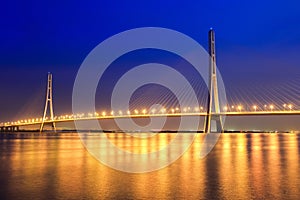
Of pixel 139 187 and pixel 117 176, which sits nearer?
pixel 139 187

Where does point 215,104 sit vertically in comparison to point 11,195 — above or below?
above

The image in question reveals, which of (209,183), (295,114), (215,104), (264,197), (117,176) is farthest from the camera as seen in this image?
(215,104)

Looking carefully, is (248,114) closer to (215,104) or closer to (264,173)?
(215,104)

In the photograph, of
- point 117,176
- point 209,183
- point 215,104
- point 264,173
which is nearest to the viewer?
point 209,183

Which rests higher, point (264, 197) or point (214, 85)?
point (214, 85)

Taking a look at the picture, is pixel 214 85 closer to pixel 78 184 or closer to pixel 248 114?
pixel 248 114

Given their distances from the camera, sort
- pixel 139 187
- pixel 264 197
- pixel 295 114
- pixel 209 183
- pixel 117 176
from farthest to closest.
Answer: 1. pixel 295 114
2. pixel 117 176
3. pixel 209 183
4. pixel 139 187
5. pixel 264 197

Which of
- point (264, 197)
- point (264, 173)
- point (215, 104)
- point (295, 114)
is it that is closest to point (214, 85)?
point (215, 104)

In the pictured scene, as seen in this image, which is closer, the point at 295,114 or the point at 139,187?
the point at 139,187

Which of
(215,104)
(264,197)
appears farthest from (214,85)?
(264,197)
